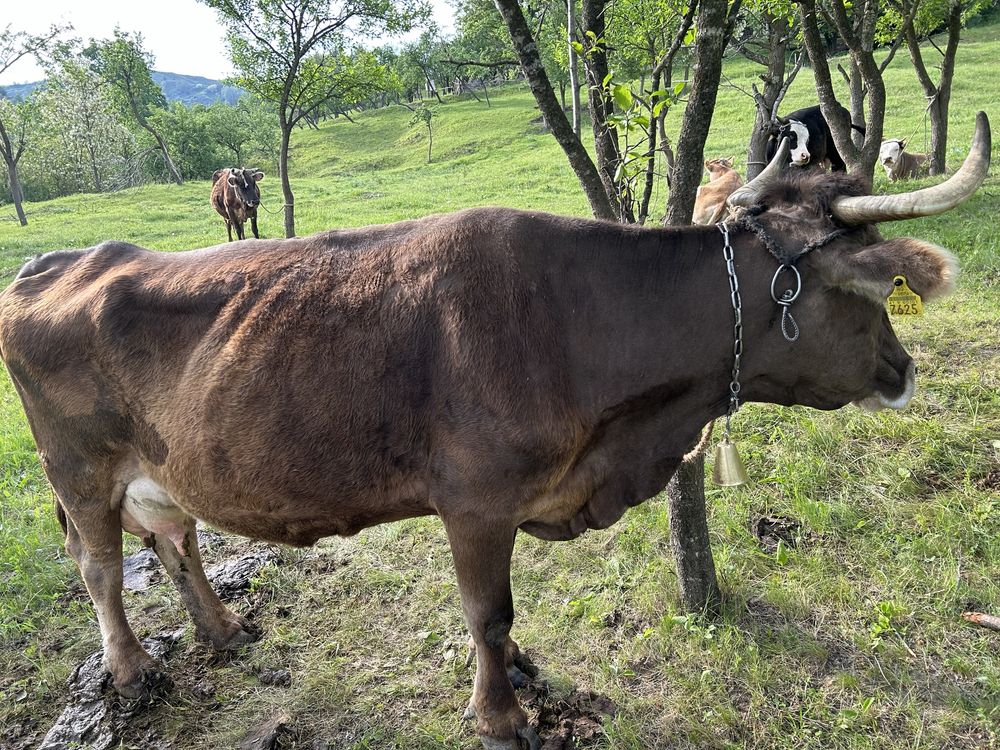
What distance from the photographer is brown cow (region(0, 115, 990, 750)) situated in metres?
2.80

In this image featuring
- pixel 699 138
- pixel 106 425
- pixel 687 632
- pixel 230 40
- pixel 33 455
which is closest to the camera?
pixel 699 138

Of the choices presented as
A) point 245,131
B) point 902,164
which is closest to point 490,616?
point 902,164

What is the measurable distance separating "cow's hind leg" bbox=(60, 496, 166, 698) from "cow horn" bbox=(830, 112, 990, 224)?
3896 millimetres

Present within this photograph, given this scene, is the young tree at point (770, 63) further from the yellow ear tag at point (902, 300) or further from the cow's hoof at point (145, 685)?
the cow's hoof at point (145, 685)

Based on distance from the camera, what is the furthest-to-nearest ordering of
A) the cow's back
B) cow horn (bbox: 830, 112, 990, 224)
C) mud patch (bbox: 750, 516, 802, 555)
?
1. mud patch (bbox: 750, 516, 802, 555)
2. the cow's back
3. cow horn (bbox: 830, 112, 990, 224)

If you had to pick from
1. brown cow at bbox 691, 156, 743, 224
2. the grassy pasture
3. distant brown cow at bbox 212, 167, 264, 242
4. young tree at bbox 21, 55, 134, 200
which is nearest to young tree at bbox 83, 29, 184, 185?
young tree at bbox 21, 55, 134, 200

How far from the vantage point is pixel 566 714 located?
3.42 m

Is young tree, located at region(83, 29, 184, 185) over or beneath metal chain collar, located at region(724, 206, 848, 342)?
over

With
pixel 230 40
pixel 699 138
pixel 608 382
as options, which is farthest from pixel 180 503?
pixel 230 40

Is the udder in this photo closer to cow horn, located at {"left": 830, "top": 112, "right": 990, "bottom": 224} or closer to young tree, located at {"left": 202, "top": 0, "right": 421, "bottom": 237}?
cow horn, located at {"left": 830, "top": 112, "right": 990, "bottom": 224}

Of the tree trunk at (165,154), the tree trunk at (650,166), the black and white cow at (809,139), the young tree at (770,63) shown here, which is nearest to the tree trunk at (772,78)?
the young tree at (770,63)

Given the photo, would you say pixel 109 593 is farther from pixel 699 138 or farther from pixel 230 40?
pixel 230 40

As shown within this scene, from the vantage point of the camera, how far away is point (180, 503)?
11.2 ft

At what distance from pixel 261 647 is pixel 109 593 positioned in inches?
35.4
